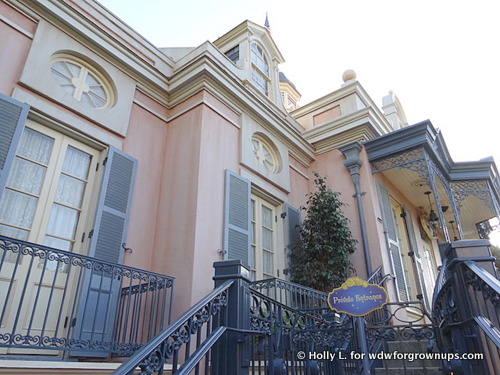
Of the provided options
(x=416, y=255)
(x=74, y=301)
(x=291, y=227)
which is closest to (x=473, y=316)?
(x=74, y=301)

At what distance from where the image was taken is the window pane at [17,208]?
12.9ft

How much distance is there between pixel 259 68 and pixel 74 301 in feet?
21.1

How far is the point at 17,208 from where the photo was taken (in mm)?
4016

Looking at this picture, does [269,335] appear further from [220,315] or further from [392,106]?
[392,106]

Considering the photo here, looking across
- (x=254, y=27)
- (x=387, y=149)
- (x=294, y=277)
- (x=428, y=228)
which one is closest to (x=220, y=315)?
(x=294, y=277)

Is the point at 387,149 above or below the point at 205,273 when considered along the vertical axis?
above

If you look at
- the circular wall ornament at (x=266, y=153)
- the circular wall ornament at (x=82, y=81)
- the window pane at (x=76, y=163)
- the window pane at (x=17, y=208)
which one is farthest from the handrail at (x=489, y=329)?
the circular wall ornament at (x=82, y=81)

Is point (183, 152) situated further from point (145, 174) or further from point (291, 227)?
point (291, 227)

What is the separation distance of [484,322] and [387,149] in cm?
572

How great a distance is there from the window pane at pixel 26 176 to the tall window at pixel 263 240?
126 inches

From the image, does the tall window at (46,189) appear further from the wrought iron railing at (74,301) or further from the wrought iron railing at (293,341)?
the wrought iron railing at (293,341)

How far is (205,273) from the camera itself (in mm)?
4867

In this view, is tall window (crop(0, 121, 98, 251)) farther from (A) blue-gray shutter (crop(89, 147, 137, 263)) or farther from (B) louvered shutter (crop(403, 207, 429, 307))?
(B) louvered shutter (crop(403, 207, 429, 307))

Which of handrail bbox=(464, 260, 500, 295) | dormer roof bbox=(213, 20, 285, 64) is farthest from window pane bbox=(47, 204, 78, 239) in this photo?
dormer roof bbox=(213, 20, 285, 64)
